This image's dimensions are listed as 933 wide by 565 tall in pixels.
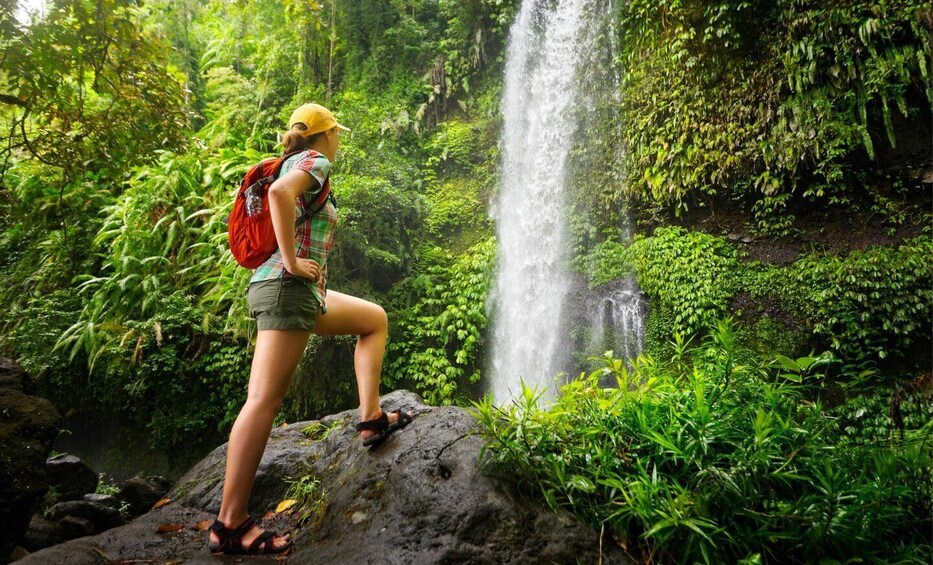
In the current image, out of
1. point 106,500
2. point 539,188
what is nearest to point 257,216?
point 106,500

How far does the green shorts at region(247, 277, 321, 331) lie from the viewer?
2045mm

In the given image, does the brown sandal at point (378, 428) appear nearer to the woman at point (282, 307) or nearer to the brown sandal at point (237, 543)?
the woman at point (282, 307)

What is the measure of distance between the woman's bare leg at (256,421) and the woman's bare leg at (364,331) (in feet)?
0.88

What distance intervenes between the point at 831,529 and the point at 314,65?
35.8 ft

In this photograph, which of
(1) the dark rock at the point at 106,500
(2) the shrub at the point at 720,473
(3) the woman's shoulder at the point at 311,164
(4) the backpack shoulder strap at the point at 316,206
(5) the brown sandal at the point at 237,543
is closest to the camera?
(2) the shrub at the point at 720,473

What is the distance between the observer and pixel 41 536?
3.13m

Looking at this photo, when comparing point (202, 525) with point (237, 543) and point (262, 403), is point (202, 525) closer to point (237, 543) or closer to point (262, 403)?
point (237, 543)

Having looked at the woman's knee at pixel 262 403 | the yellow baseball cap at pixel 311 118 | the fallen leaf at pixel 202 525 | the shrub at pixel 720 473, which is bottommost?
the fallen leaf at pixel 202 525

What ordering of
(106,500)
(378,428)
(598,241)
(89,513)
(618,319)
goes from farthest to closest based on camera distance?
(598,241) → (618,319) → (106,500) → (89,513) → (378,428)

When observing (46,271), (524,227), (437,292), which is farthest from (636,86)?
(46,271)

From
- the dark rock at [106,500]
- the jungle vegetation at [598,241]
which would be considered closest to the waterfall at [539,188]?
the jungle vegetation at [598,241]

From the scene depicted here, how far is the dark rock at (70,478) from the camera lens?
424 centimetres

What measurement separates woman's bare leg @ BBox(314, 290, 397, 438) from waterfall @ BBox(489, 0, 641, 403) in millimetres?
4753

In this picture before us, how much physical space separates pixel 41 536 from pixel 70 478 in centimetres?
153
